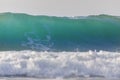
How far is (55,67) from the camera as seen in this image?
16.1ft

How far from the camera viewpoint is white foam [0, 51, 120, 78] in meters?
4.73

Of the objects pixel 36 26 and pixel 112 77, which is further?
pixel 36 26

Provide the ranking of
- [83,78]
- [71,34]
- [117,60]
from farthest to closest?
[71,34] < [117,60] < [83,78]

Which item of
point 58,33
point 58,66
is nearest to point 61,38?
point 58,33

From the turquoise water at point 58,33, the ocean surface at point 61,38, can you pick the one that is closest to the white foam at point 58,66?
the ocean surface at point 61,38

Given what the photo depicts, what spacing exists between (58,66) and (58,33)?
291cm

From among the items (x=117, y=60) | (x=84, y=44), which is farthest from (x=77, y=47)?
(x=117, y=60)

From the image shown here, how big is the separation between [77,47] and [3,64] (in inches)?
105

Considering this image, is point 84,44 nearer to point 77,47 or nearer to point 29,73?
point 77,47

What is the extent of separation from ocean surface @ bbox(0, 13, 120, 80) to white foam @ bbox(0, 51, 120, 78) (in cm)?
1

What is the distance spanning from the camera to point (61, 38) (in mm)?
7953

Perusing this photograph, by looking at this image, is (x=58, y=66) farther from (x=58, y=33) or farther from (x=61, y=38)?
(x=61, y=38)

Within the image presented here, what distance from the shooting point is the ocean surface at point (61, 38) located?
5508mm

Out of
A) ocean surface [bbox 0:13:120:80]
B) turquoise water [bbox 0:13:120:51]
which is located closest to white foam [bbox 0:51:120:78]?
ocean surface [bbox 0:13:120:80]
